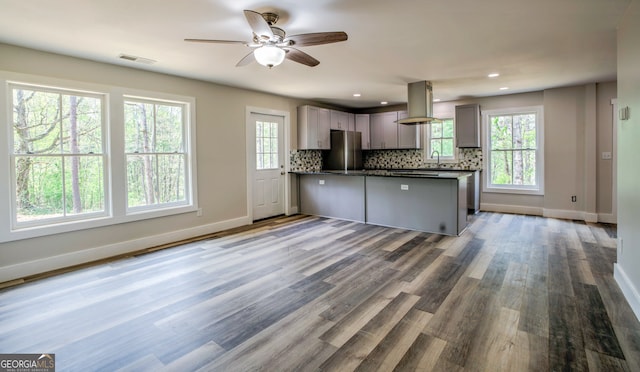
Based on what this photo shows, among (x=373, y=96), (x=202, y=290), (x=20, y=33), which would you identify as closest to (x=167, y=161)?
(x=20, y=33)

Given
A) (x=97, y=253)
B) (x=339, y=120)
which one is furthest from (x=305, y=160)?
(x=97, y=253)

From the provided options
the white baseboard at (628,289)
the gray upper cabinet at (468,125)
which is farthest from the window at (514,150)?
the white baseboard at (628,289)

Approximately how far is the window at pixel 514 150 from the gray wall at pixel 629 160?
138 inches

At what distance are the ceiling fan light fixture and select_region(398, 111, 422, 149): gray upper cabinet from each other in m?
5.01

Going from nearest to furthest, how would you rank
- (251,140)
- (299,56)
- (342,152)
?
(299,56)
(251,140)
(342,152)

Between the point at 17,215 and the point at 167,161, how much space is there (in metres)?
1.75

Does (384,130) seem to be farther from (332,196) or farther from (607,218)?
(607,218)

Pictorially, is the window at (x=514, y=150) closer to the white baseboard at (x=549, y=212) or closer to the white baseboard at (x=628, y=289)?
the white baseboard at (x=549, y=212)

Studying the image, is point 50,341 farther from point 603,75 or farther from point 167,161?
point 603,75

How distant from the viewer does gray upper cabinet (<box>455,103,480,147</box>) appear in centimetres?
650

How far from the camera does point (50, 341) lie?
213 centimetres

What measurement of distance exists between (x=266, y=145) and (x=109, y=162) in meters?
2.76

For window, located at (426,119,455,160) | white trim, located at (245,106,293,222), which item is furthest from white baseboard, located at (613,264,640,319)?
white trim, located at (245,106,293,222)

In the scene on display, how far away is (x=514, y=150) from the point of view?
254 inches
